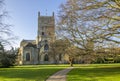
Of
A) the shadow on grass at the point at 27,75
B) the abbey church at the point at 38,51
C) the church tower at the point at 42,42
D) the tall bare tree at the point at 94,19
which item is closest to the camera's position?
the shadow on grass at the point at 27,75

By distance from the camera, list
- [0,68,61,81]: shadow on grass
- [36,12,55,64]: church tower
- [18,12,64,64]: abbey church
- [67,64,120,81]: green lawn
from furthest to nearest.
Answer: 1. [36,12,55,64]: church tower
2. [18,12,64,64]: abbey church
3. [0,68,61,81]: shadow on grass
4. [67,64,120,81]: green lawn

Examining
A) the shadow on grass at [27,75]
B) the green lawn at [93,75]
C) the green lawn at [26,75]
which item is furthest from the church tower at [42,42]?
the green lawn at [93,75]

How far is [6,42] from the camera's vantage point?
3578 cm

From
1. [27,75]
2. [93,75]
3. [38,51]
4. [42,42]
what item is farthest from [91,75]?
[42,42]

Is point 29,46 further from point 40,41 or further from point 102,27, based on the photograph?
point 102,27

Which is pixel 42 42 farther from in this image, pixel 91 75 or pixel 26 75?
pixel 91 75

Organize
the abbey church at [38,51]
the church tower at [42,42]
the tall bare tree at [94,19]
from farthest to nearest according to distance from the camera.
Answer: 1. the church tower at [42,42]
2. the abbey church at [38,51]
3. the tall bare tree at [94,19]

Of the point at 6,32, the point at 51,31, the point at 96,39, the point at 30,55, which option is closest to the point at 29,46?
the point at 30,55

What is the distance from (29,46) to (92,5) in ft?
225

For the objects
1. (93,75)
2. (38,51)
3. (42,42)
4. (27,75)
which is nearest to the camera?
(93,75)

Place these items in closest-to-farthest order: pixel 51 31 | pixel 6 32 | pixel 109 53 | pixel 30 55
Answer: pixel 109 53 < pixel 6 32 < pixel 51 31 < pixel 30 55

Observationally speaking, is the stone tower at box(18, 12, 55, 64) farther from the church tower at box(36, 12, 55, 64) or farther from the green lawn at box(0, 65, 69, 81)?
the green lawn at box(0, 65, 69, 81)

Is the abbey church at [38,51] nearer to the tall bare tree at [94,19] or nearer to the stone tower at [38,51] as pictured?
the stone tower at [38,51]

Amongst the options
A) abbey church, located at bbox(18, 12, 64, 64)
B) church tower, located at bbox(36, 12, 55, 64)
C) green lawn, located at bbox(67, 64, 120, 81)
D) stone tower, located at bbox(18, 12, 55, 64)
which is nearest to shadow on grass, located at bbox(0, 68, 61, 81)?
green lawn, located at bbox(67, 64, 120, 81)
